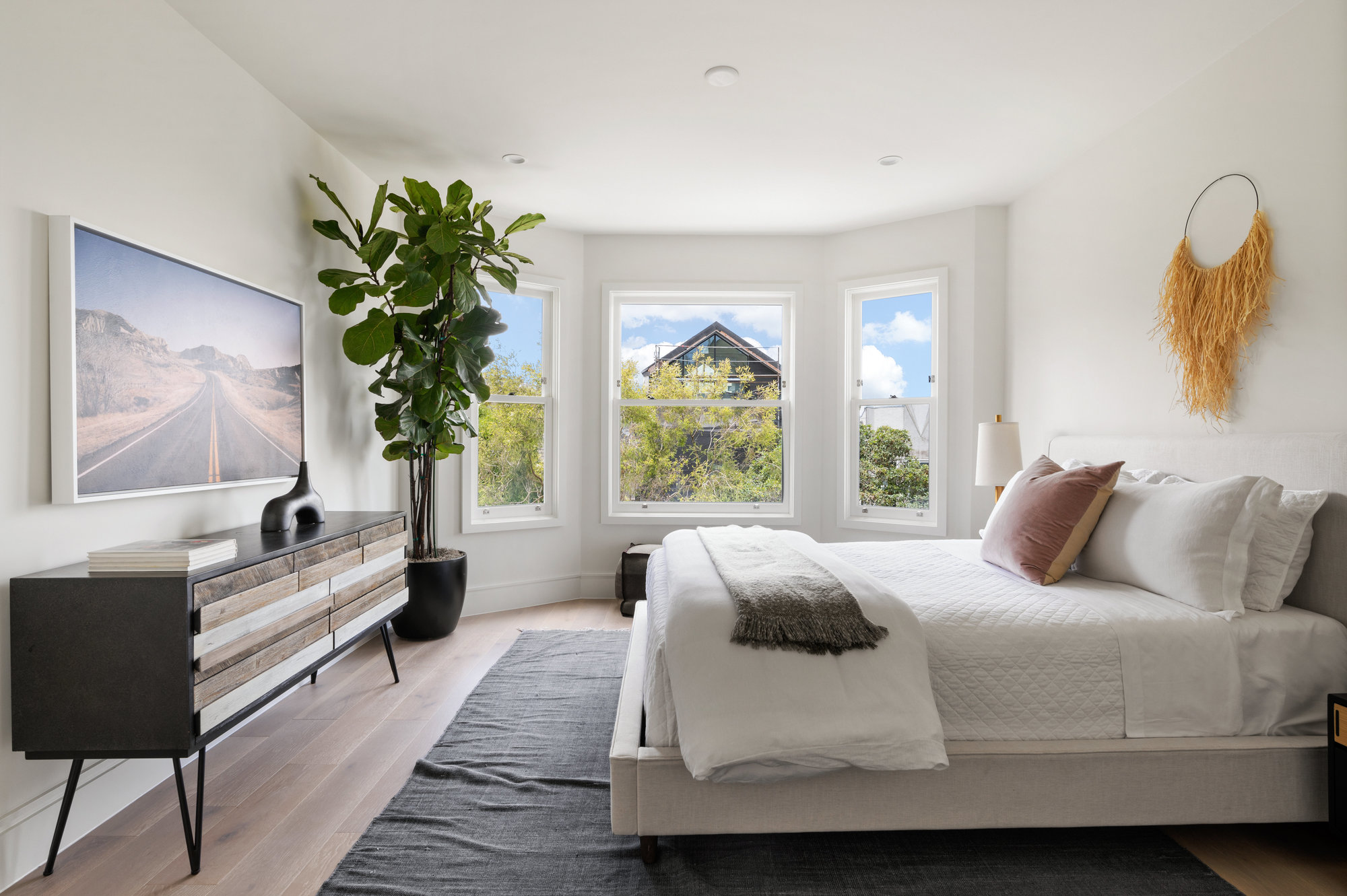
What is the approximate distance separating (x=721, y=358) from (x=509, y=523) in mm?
1902

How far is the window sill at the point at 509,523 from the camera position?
445 cm

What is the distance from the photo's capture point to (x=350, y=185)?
363cm

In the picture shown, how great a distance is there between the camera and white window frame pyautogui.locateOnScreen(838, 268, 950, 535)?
443 cm

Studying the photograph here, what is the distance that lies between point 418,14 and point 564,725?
2.65m

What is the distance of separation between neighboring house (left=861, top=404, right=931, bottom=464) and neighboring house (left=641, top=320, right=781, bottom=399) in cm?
71

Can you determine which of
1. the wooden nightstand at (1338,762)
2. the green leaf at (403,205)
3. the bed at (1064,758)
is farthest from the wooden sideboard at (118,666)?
the wooden nightstand at (1338,762)

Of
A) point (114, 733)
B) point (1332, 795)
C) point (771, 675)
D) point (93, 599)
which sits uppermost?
point (93, 599)

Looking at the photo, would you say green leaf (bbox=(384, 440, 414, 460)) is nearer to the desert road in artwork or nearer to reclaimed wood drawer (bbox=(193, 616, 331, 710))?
the desert road in artwork

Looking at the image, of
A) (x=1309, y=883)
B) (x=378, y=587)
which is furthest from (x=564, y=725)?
(x=1309, y=883)

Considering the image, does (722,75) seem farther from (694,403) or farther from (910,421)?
(910,421)

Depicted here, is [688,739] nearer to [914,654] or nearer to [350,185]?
[914,654]

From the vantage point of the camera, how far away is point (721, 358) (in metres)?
5.00

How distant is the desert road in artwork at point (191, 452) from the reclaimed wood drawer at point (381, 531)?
468 millimetres

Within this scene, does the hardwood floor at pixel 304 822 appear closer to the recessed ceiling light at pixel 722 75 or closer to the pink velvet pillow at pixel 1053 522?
the pink velvet pillow at pixel 1053 522
